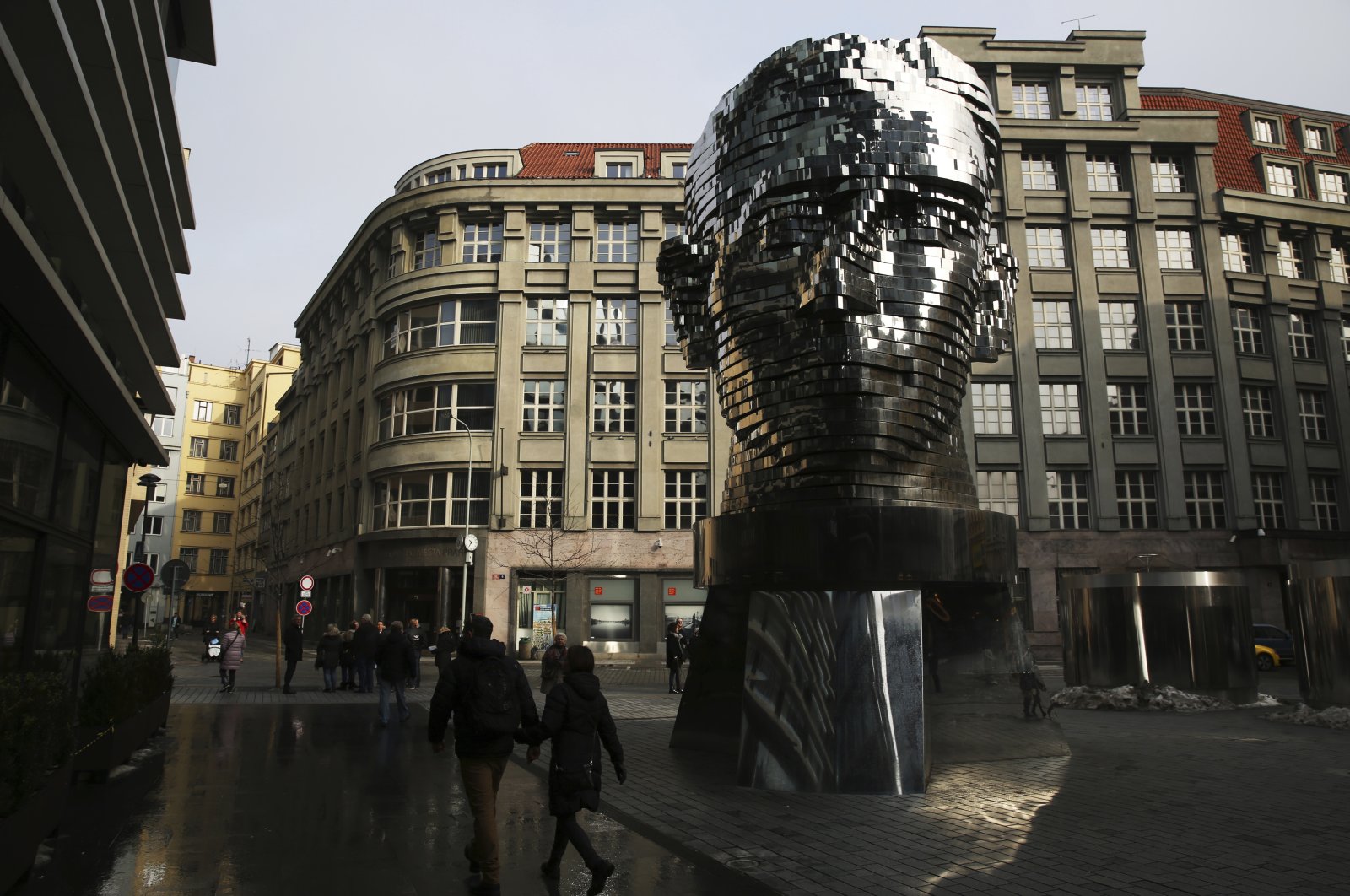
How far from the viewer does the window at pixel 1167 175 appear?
128ft

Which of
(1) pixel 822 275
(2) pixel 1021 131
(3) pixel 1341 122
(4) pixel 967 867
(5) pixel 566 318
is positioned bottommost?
(4) pixel 967 867

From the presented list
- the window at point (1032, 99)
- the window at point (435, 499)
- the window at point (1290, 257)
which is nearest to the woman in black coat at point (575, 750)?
the window at point (435, 499)

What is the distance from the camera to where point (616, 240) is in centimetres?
3969

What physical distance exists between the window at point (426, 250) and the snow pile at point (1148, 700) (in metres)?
31.8

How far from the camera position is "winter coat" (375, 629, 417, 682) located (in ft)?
46.5

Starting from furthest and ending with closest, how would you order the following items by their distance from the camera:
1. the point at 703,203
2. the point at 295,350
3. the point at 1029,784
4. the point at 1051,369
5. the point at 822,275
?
the point at 295,350
the point at 1051,369
the point at 703,203
the point at 822,275
the point at 1029,784

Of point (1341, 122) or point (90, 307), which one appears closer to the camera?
point (90, 307)

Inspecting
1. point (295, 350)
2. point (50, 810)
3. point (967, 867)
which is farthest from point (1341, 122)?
point (295, 350)

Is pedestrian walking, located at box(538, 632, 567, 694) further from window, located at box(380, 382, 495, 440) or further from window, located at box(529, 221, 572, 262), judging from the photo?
window, located at box(529, 221, 572, 262)

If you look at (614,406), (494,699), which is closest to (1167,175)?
(614,406)

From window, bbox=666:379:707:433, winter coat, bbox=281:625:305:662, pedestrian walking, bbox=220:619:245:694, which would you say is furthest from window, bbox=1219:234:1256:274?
pedestrian walking, bbox=220:619:245:694

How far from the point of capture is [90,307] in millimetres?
11617

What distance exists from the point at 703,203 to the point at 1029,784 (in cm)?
716

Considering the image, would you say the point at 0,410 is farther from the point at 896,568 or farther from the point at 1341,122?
the point at 1341,122
